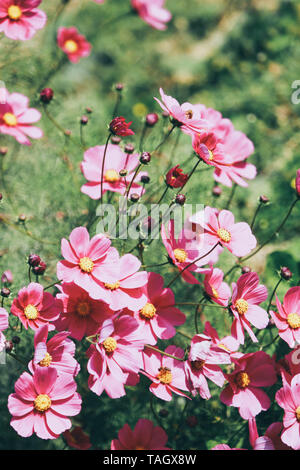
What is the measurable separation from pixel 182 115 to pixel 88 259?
35 centimetres

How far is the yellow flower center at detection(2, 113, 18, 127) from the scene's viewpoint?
129cm

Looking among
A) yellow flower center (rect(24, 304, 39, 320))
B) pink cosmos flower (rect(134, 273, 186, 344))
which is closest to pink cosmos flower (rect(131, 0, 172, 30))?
pink cosmos flower (rect(134, 273, 186, 344))

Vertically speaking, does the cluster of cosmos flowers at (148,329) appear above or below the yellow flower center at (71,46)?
below

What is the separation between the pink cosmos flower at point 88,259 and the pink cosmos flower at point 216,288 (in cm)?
21

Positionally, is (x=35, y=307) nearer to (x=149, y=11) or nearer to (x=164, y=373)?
(x=164, y=373)

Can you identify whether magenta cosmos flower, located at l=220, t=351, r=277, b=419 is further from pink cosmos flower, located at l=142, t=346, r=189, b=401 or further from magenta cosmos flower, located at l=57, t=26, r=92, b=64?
magenta cosmos flower, located at l=57, t=26, r=92, b=64

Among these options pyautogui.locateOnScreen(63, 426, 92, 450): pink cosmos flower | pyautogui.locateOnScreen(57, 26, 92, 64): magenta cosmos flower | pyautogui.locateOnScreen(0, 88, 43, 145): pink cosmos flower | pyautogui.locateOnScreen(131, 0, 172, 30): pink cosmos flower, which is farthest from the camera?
pyautogui.locateOnScreen(131, 0, 172, 30): pink cosmos flower

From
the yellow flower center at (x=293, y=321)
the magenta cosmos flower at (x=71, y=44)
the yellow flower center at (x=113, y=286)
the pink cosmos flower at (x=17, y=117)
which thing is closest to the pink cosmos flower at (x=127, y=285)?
the yellow flower center at (x=113, y=286)

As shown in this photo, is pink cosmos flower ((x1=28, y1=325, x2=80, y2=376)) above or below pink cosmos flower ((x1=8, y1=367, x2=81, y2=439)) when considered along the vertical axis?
above

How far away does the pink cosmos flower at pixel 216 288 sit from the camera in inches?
39.5

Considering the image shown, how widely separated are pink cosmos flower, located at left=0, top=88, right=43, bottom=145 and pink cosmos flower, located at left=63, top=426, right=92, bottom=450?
0.78 m

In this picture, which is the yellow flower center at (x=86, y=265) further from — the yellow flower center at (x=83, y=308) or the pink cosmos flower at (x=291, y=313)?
the pink cosmos flower at (x=291, y=313)

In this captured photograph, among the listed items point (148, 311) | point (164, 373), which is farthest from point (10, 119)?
point (164, 373)
